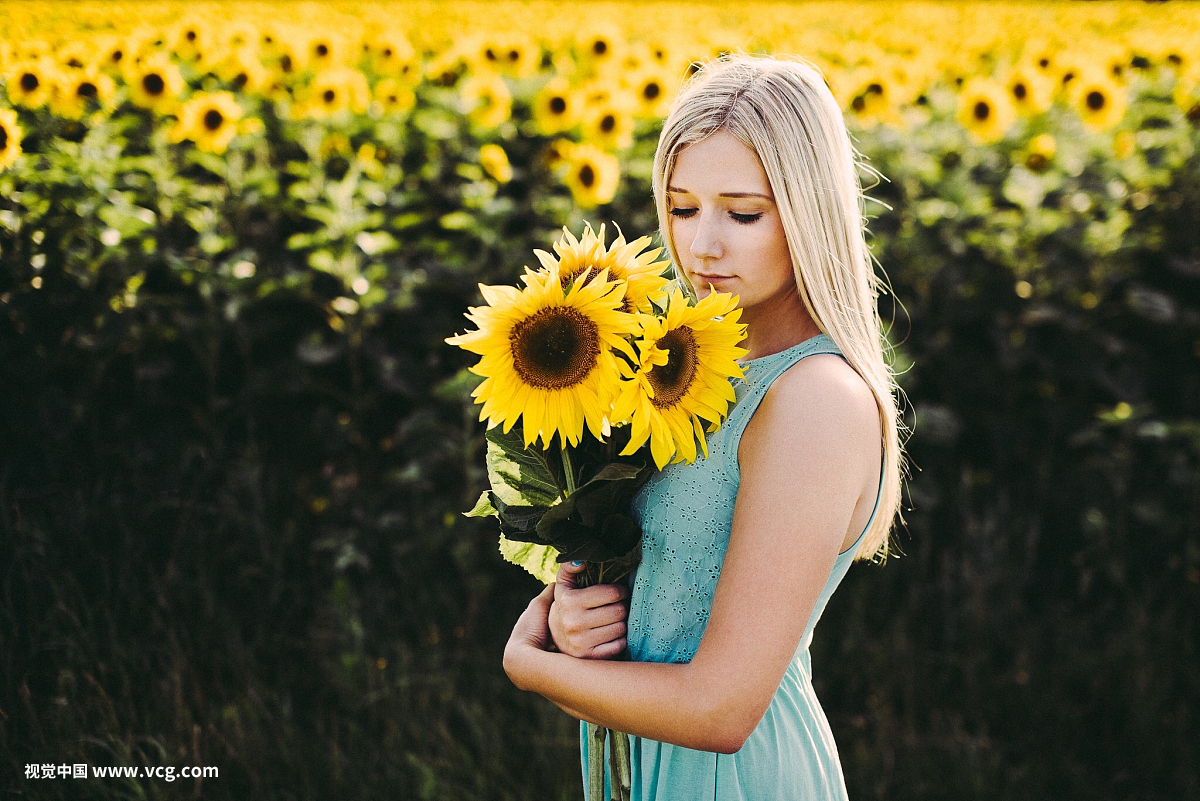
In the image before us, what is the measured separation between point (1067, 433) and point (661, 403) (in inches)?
107

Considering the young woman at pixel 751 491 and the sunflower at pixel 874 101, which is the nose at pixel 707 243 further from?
the sunflower at pixel 874 101

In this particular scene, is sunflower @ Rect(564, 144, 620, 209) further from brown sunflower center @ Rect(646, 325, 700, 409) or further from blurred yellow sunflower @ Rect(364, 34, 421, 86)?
brown sunflower center @ Rect(646, 325, 700, 409)

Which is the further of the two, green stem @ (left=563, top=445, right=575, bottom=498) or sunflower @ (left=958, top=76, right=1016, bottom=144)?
sunflower @ (left=958, top=76, right=1016, bottom=144)

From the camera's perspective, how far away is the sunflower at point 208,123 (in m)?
3.19

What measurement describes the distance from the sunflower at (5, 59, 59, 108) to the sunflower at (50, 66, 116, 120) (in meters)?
0.03

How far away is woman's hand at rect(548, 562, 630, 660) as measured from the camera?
1.28 m

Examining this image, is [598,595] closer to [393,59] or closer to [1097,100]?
[393,59]

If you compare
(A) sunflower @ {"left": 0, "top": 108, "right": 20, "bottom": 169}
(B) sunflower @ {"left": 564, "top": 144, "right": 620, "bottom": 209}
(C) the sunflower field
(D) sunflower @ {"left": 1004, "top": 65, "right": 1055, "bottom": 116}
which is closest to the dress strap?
(C) the sunflower field

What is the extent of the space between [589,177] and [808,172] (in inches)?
79.6

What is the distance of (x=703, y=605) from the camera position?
4.28 feet

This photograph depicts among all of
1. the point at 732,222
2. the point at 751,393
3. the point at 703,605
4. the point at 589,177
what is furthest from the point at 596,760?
the point at 589,177

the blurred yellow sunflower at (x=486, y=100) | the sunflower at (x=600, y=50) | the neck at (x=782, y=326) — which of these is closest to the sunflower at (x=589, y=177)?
the blurred yellow sunflower at (x=486, y=100)

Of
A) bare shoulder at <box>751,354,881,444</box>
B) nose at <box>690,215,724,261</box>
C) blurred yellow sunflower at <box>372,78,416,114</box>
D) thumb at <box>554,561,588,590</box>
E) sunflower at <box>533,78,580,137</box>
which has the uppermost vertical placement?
blurred yellow sunflower at <box>372,78,416,114</box>

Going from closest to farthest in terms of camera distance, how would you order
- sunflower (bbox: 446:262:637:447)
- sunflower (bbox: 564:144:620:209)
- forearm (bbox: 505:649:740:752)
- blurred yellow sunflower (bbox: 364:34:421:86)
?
sunflower (bbox: 446:262:637:447) < forearm (bbox: 505:649:740:752) < sunflower (bbox: 564:144:620:209) < blurred yellow sunflower (bbox: 364:34:421:86)
